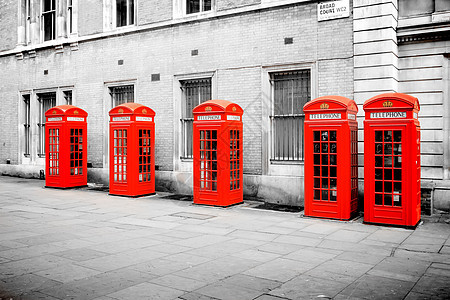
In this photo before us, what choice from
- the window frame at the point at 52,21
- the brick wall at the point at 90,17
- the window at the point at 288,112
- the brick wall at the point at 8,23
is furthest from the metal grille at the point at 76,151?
the window at the point at 288,112

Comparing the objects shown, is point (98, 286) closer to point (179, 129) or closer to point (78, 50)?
point (179, 129)

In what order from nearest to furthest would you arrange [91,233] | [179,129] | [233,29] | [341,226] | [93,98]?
[91,233] → [341,226] → [233,29] → [179,129] → [93,98]

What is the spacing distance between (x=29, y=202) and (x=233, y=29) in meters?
7.37

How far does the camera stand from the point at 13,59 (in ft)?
59.2

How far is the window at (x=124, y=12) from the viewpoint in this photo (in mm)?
14602

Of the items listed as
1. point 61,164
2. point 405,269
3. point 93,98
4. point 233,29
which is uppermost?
point 233,29

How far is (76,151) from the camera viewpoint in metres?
14.4

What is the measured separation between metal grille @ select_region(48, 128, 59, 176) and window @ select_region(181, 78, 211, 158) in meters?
4.44

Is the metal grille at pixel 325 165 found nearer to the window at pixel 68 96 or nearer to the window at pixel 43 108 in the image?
the window at pixel 68 96

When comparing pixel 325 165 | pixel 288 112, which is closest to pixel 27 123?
pixel 288 112

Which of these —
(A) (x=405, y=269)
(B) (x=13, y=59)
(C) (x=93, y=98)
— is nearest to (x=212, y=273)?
(A) (x=405, y=269)

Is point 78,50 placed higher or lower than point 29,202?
higher

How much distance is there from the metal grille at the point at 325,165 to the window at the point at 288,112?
81.5 inches

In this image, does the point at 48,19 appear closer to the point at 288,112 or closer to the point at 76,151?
the point at 76,151
